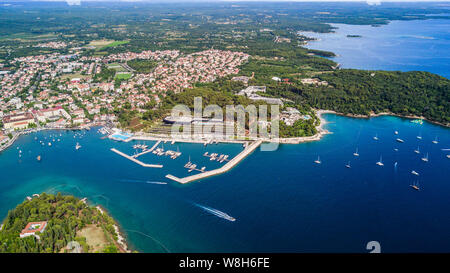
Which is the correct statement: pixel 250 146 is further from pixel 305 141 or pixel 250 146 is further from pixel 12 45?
pixel 12 45

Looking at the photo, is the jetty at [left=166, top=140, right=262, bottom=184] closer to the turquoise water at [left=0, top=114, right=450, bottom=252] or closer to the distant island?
the turquoise water at [left=0, top=114, right=450, bottom=252]

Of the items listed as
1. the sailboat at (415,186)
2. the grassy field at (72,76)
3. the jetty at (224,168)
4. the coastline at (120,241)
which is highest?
the grassy field at (72,76)

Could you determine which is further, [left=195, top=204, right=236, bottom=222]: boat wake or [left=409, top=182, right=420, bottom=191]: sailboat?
[left=409, top=182, right=420, bottom=191]: sailboat

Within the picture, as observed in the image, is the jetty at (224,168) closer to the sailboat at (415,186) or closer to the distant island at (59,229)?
the distant island at (59,229)

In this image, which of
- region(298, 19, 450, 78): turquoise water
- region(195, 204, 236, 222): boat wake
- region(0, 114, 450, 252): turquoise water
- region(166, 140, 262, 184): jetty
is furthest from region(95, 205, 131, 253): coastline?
region(298, 19, 450, 78): turquoise water

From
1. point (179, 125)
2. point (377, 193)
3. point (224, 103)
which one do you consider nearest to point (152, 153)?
point (179, 125)

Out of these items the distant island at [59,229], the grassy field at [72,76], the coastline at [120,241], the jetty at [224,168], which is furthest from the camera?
the grassy field at [72,76]

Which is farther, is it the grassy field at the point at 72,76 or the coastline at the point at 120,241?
the grassy field at the point at 72,76

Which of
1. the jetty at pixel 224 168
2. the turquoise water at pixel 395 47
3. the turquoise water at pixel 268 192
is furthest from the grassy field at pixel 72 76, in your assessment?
the turquoise water at pixel 395 47
